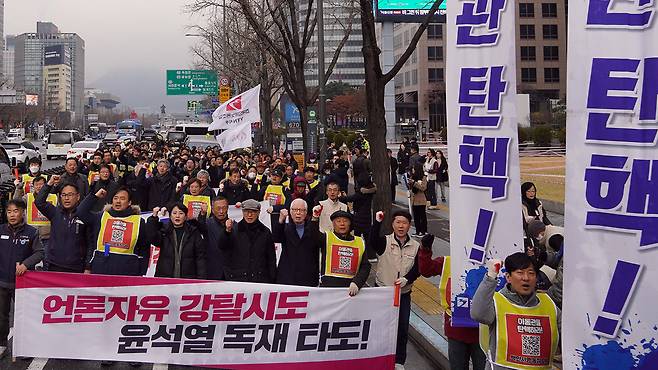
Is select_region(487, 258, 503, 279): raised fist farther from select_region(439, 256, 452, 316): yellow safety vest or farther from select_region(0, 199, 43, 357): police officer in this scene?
select_region(0, 199, 43, 357): police officer

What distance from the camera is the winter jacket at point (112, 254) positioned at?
20.6 ft

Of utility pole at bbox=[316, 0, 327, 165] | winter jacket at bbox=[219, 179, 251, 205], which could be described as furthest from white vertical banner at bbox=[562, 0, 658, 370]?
utility pole at bbox=[316, 0, 327, 165]

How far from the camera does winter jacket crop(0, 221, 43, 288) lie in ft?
20.4

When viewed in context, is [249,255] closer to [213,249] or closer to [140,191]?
[213,249]

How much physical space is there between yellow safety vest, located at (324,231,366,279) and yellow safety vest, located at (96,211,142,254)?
2.04m

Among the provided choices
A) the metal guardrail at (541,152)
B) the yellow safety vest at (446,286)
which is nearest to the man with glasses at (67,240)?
the yellow safety vest at (446,286)

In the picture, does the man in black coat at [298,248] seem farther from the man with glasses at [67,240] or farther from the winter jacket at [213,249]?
the man with glasses at [67,240]

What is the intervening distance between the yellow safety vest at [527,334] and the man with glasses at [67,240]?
4.47 m

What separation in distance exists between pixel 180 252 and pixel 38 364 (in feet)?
5.57

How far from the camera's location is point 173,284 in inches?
231

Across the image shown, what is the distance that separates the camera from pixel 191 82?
1676 inches

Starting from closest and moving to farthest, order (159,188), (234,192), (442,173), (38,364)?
(38,364) < (234,192) < (159,188) < (442,173)

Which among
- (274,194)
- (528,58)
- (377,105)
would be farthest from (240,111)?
(528,58)

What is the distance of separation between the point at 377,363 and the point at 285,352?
33.3 inches
